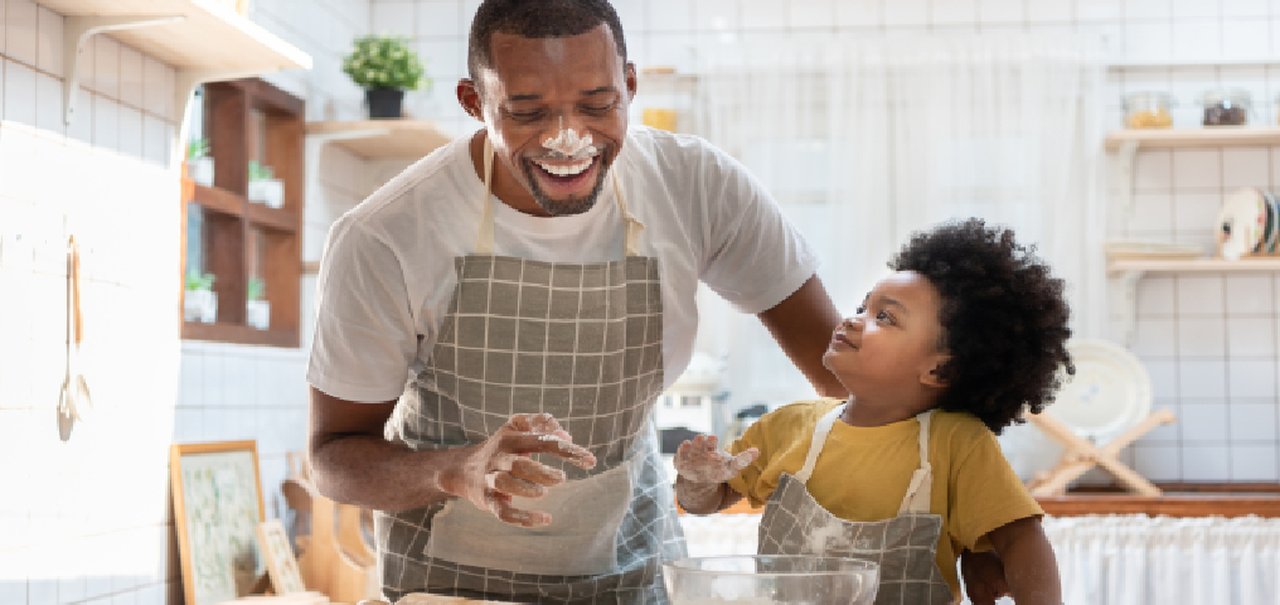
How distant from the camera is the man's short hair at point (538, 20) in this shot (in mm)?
1364

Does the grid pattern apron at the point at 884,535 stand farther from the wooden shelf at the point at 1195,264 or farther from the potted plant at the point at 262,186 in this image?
the wooden shelf at the point at 1195,264

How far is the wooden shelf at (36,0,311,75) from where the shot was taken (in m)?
2.64

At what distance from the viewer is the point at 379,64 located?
13.8ft

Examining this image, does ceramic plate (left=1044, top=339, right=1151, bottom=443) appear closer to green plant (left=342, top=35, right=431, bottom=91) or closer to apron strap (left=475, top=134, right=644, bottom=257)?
green plant (left=342, top=35, right=431, bottom=91)

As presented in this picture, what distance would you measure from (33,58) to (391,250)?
146cm

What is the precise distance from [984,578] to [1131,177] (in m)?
3.38

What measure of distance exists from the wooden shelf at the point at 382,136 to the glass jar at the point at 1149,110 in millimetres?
2158

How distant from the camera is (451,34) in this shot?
4730 mm

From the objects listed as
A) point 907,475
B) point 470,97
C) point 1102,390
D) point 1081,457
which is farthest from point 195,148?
point 1102,390

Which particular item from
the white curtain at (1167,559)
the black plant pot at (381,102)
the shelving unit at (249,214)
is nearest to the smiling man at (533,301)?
the shelving unit at (249,214)

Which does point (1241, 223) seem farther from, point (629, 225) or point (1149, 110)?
point (629, 225)

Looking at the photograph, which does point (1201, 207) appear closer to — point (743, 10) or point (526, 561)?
point (743, 10)

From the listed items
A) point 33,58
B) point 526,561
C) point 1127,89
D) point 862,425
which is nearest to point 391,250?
point 526,561

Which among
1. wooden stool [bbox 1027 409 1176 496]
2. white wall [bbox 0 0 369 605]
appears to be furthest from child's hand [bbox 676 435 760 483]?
wooden stool [bbox 1027 409 1176 496]
